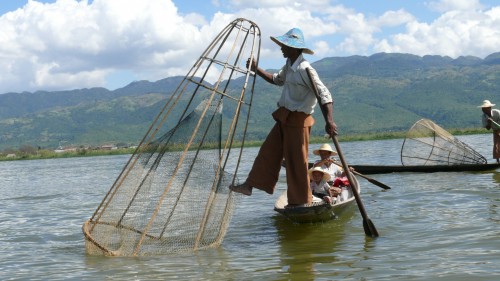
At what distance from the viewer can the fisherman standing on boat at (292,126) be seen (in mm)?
6566

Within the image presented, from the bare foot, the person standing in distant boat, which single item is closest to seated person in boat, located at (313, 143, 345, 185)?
the bare foot

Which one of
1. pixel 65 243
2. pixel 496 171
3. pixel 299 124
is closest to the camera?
pixel 299 124

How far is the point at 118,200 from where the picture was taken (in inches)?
269

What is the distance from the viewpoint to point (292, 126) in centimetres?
Result: 670

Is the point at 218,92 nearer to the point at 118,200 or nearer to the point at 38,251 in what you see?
the point at 118,200

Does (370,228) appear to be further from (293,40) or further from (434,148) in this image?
(434,148)

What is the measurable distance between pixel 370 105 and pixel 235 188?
627 ft

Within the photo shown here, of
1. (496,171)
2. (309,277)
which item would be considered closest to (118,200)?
(309,277)

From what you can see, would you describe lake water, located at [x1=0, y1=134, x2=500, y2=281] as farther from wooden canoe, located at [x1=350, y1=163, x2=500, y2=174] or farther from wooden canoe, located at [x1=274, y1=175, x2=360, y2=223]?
wooden canoe, located at [x1=350, y1=163, x2=500, y2=174]

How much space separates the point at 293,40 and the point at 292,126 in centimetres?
92

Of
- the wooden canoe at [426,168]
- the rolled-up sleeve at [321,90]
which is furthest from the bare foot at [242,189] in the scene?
the wooden canoe at [426,168]

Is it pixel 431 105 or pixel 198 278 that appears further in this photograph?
pixel 431 105

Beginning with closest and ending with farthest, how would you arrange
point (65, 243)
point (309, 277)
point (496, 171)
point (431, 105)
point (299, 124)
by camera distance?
point (309, 277), point (299, 124), point (65, 243), point (496, 171), point (431, 105)

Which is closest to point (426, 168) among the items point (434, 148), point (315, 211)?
point (434, 148)
